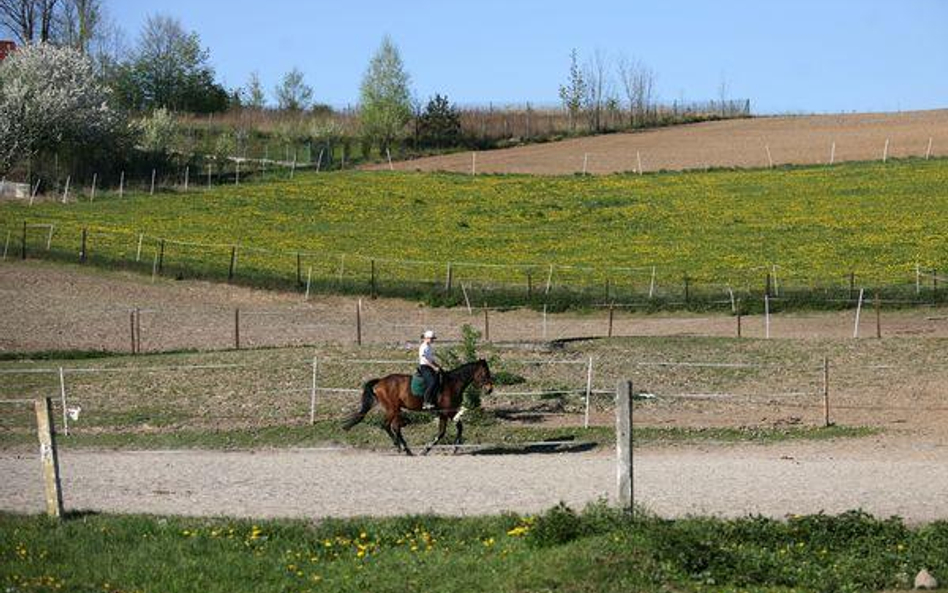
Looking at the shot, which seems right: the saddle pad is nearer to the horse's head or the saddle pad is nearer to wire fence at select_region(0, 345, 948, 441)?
the horse's head

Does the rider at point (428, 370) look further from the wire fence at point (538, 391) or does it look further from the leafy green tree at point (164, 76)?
the leafy green tree at point (164, 76)

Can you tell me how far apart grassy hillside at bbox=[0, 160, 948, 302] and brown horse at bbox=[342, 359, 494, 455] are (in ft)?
76.5

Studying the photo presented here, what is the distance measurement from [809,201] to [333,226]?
22.0 m

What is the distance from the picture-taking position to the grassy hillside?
55.1 m

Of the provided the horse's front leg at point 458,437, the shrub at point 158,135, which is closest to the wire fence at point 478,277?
the horse's front leg at point 458,437

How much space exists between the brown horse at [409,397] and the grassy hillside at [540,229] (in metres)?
23.3

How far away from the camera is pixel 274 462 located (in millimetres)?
25250

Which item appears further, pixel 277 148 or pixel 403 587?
pixel 277 148

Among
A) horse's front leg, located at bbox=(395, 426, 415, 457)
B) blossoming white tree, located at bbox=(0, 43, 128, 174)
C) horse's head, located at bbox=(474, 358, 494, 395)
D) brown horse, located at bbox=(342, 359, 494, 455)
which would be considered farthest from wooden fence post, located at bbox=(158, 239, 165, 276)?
horse's head, located at bbox=(474, 358, 494, 395)

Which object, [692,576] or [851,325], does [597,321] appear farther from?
[692,576]

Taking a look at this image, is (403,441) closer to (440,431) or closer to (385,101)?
(440,431)

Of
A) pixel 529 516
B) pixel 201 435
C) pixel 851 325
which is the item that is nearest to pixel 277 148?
pixel 851 325

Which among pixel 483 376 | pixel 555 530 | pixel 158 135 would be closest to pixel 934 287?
pixel 483 376

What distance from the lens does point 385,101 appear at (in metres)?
106
